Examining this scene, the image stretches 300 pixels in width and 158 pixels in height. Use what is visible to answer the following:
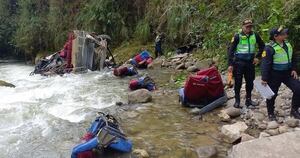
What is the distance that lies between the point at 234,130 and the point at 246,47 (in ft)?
4.75

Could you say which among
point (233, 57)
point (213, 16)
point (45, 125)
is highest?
point (213, 16)

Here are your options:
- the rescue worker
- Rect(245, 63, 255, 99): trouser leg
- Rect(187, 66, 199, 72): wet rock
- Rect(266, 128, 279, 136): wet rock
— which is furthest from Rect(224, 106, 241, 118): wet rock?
the rescue worker

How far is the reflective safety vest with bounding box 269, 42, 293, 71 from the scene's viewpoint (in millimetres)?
6082

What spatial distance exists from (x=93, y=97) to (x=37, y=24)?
17.3m

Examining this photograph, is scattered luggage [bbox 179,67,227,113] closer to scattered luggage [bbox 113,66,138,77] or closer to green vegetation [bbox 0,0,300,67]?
green vegetation [bbox 0,0,300,67]

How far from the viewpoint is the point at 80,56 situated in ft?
50.9

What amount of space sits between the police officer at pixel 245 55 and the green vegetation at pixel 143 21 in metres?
1.74

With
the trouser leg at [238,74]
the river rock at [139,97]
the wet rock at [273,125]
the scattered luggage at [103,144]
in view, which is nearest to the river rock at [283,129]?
the wet rock at [273,125]

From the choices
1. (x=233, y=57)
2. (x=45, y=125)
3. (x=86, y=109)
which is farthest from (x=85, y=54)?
(x=233, y=57)

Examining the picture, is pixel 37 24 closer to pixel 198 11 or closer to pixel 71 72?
pixel 71 72

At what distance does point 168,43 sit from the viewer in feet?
54.3

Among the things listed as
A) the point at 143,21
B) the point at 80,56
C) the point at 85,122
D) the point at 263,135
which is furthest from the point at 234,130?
the point at 143,21

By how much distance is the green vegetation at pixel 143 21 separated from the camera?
10117 millimetres

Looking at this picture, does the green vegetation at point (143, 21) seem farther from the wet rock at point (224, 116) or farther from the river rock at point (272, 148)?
the river rock at point (272, 148)
